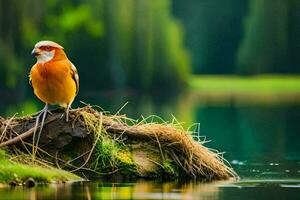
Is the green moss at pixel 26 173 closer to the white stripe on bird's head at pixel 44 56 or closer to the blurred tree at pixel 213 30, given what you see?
the white stripe on bird's head at pixel 44 56

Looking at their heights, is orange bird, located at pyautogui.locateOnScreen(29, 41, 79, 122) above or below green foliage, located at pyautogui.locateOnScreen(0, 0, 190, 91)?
below

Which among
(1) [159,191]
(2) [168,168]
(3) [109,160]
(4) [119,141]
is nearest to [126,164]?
(3) [109,160]

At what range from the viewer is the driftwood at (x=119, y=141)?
58.7ft

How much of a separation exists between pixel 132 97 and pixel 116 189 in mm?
60546

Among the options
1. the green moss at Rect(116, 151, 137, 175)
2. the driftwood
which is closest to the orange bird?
the driftwood

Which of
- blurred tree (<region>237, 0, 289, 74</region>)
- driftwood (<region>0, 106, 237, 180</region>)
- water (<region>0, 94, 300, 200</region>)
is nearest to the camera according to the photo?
water (<region>0, 94, 300, 200</region>)

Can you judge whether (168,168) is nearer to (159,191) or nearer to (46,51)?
(159,191)

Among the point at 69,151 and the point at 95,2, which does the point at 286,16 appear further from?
the point at 69,151

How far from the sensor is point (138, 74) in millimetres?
82000

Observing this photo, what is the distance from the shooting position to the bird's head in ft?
56.9

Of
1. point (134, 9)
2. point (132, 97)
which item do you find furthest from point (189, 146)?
point (134, 9)

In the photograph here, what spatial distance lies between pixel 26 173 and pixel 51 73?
1.34 meters

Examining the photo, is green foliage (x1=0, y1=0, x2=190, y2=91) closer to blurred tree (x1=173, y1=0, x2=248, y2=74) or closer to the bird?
blurred tree (x1=173, y1=0, x2=248, y2=74)

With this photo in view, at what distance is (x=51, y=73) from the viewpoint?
57.0ft
